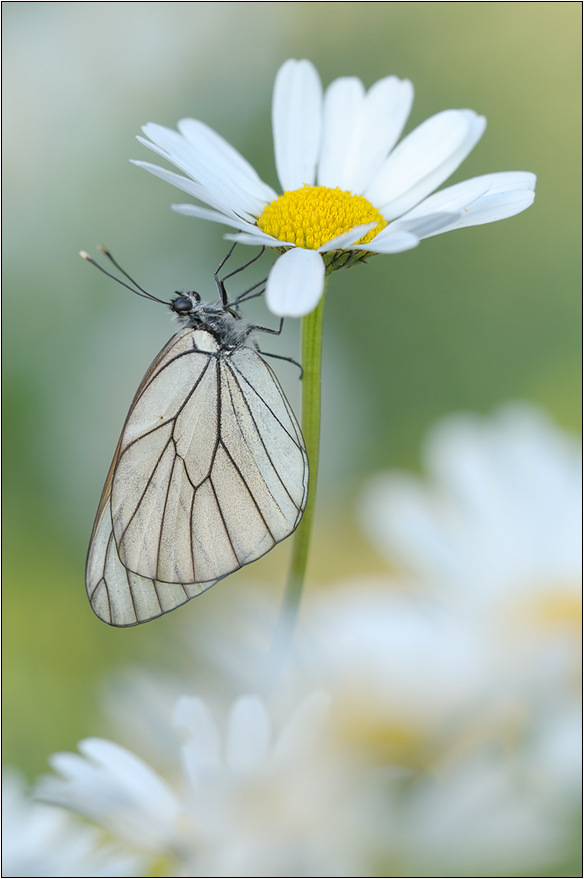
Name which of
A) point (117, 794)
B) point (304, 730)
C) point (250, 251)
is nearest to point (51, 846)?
point (117, 794)

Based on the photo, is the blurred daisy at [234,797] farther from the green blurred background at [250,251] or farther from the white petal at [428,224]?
the green blurred background at [250,251]

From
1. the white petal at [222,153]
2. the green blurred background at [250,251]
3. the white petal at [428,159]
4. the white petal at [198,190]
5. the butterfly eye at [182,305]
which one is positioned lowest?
the white petal at [198,190]

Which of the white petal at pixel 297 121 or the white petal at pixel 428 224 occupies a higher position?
the white petal at pixel 297 121

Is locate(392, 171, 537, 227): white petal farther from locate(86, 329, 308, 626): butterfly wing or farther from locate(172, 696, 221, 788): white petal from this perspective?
locate(172, 696, 221, 788): white petal

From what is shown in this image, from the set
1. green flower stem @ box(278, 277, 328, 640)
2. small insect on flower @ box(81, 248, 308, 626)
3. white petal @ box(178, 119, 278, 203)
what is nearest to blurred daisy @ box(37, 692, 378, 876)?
green flower stem @ box(278, 277, 328, 640)

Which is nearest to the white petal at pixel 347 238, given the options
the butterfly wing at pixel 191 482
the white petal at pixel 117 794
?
the butterfly wing at pixel 191 482

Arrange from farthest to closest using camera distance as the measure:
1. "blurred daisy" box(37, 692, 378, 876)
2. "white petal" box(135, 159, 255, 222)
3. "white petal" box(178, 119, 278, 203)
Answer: "white petal" box(178, 119, 278, 203)
"white petal" box(135, 159, 255, 222)
"blurred daisy" box(37, 692, 378, 876)

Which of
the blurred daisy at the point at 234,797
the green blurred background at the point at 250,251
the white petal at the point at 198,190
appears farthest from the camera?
the green blurred background at the point at 250,251
